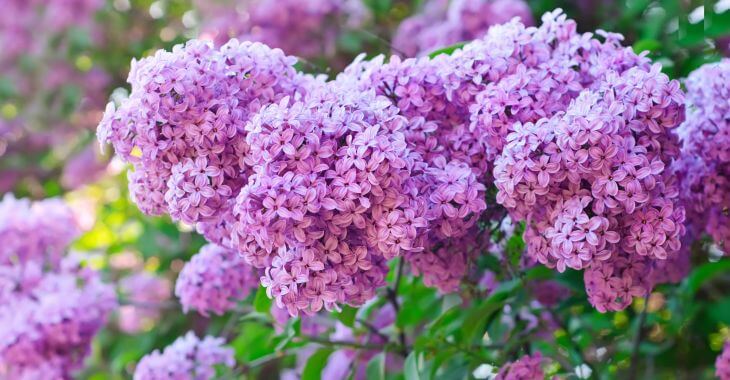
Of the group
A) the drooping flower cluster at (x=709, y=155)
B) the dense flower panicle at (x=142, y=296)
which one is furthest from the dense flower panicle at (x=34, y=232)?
the drooping flower cluster at (x=709, y=155)

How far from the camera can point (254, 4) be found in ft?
10.2

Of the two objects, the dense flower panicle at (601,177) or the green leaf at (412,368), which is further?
the green leaf at (412,368)

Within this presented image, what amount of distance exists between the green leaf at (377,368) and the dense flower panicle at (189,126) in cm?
56

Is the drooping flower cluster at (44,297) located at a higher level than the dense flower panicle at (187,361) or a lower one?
higher

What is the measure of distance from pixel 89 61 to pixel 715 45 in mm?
2239

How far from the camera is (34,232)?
2334 mm

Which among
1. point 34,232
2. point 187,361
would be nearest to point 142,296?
point 34,232

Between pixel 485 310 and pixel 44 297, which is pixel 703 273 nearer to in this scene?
pixel 485 310

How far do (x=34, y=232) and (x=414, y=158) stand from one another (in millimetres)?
1342

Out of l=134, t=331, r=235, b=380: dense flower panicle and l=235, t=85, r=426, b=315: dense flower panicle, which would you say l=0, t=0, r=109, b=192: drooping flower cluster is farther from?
l=235, t=85, r=426, b=315: dense flower panicle

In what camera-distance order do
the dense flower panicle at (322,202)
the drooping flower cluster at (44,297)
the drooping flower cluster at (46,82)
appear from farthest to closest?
1. the drooping flower cluster at (46,82)
2. the drooping flower cluster at (44,297)
3. the dense flower panicle at (322,202)

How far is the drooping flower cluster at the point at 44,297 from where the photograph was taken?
6.46 ft

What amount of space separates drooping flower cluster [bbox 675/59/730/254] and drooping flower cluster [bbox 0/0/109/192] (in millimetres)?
2408

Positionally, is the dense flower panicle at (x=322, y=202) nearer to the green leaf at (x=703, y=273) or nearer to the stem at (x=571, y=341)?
the stem at (x=571, y=341)
